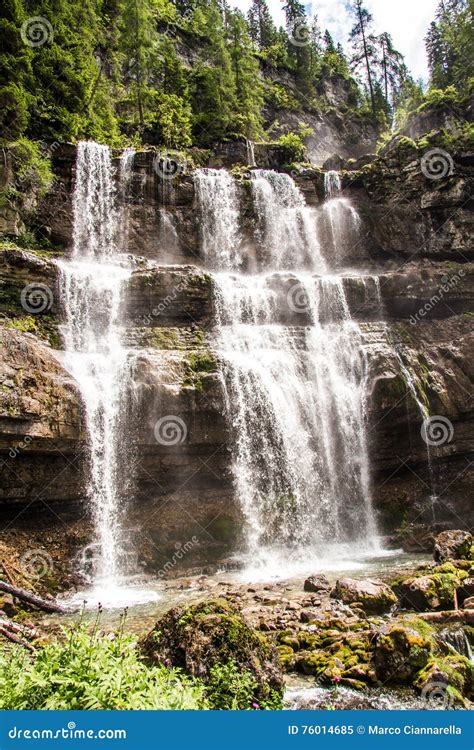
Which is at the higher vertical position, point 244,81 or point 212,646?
point 244,81

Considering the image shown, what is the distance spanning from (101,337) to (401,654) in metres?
15.3

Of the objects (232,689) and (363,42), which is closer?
(232,689)

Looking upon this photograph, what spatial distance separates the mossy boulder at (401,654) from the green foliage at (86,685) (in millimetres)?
3553

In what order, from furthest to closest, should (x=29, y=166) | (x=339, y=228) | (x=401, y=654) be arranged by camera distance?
(x=339, y=228) < (x=29, y=166) < (x=401, y=654)

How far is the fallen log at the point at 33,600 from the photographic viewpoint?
1092cm

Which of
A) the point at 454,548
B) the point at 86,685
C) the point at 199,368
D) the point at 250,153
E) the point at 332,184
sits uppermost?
the point at 250,153

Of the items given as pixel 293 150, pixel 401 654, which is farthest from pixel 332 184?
pixel 401 654

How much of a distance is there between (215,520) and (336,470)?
5212 millimetres

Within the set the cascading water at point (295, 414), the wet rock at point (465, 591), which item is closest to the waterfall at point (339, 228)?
the cascading water at point (295, 414)

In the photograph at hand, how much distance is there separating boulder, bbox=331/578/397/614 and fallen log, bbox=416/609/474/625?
107cm

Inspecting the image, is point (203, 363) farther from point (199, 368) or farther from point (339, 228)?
point (339, 228)

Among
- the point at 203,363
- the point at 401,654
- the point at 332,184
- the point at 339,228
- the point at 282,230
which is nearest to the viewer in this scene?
the point at 401,654

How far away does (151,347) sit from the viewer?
18969 mm

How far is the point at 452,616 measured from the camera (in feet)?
31.0
